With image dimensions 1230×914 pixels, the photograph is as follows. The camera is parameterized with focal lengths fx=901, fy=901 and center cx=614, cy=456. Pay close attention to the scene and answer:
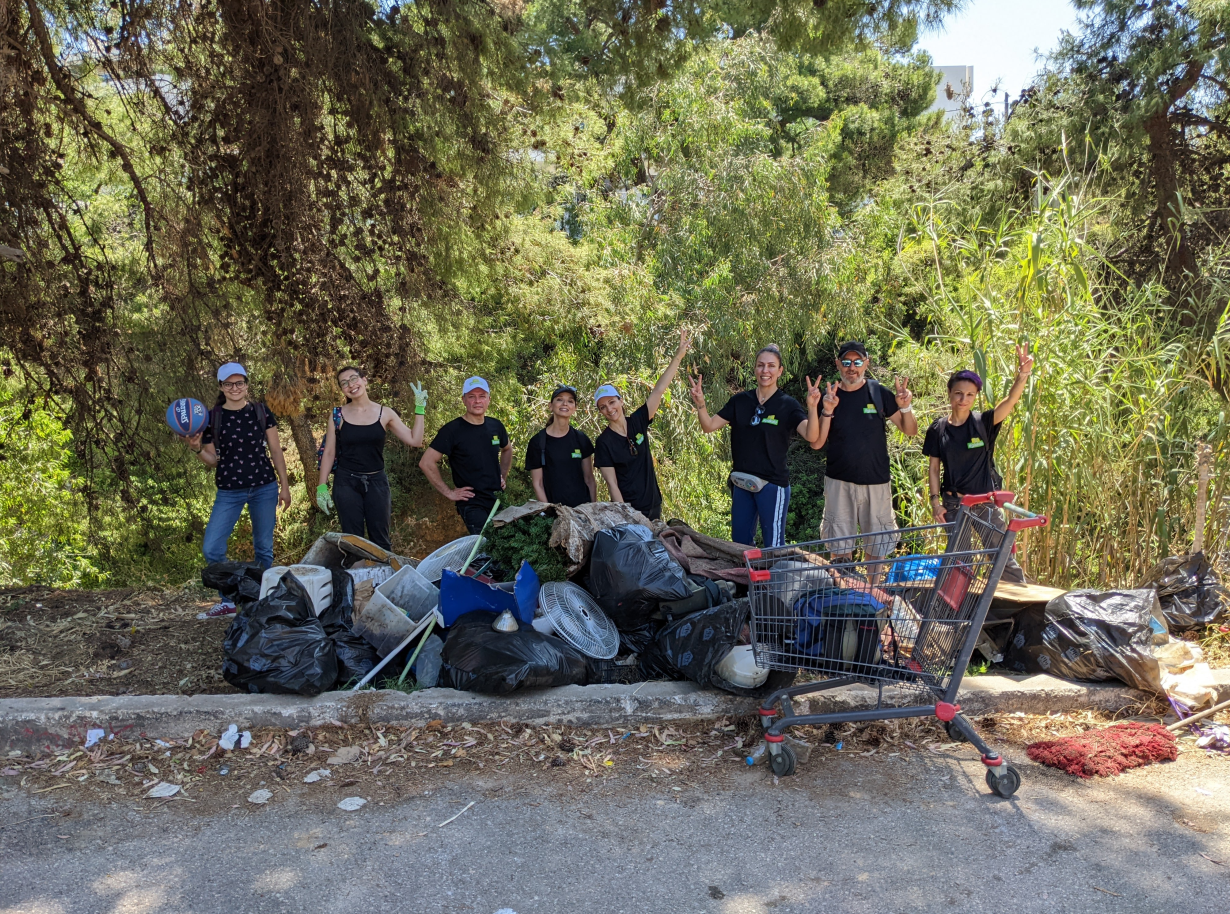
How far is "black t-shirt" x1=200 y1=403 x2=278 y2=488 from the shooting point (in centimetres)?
601

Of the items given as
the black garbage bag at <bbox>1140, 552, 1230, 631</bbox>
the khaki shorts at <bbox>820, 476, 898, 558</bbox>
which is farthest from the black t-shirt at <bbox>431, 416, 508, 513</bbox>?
the black garbage bag at <bbox>1140, 552, 1230, 631</bbox>

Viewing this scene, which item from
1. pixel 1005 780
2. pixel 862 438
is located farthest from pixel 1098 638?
pixel 862 438

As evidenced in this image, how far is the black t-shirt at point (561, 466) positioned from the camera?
599 centimetres

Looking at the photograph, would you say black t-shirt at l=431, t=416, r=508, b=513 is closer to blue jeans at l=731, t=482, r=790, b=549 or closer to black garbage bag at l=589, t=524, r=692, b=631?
black garbage bag at l=589, t=524, r=692, b=631

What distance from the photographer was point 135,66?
6707 mm

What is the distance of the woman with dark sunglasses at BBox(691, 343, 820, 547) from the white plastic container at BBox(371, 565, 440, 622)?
1.98 metres

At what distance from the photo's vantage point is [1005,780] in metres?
3.59

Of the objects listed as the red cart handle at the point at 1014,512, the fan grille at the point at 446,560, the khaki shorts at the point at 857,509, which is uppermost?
the red cart handle at the point at 1014,512

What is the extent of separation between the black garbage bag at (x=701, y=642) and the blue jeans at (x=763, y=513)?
1.26 meters

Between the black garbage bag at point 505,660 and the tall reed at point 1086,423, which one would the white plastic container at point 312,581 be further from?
the tall reed at point 1086,423

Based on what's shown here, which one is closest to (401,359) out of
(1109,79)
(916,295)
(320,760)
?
(320,760)

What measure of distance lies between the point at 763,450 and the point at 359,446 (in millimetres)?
2676

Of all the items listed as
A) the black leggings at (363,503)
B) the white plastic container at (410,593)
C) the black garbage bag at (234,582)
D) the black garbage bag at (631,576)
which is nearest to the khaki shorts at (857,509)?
the black garbage bag at (631,576)

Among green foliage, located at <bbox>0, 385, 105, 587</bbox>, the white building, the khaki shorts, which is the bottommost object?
green foliage, located at <bbox>0, 385, 105, 587</bbox>
